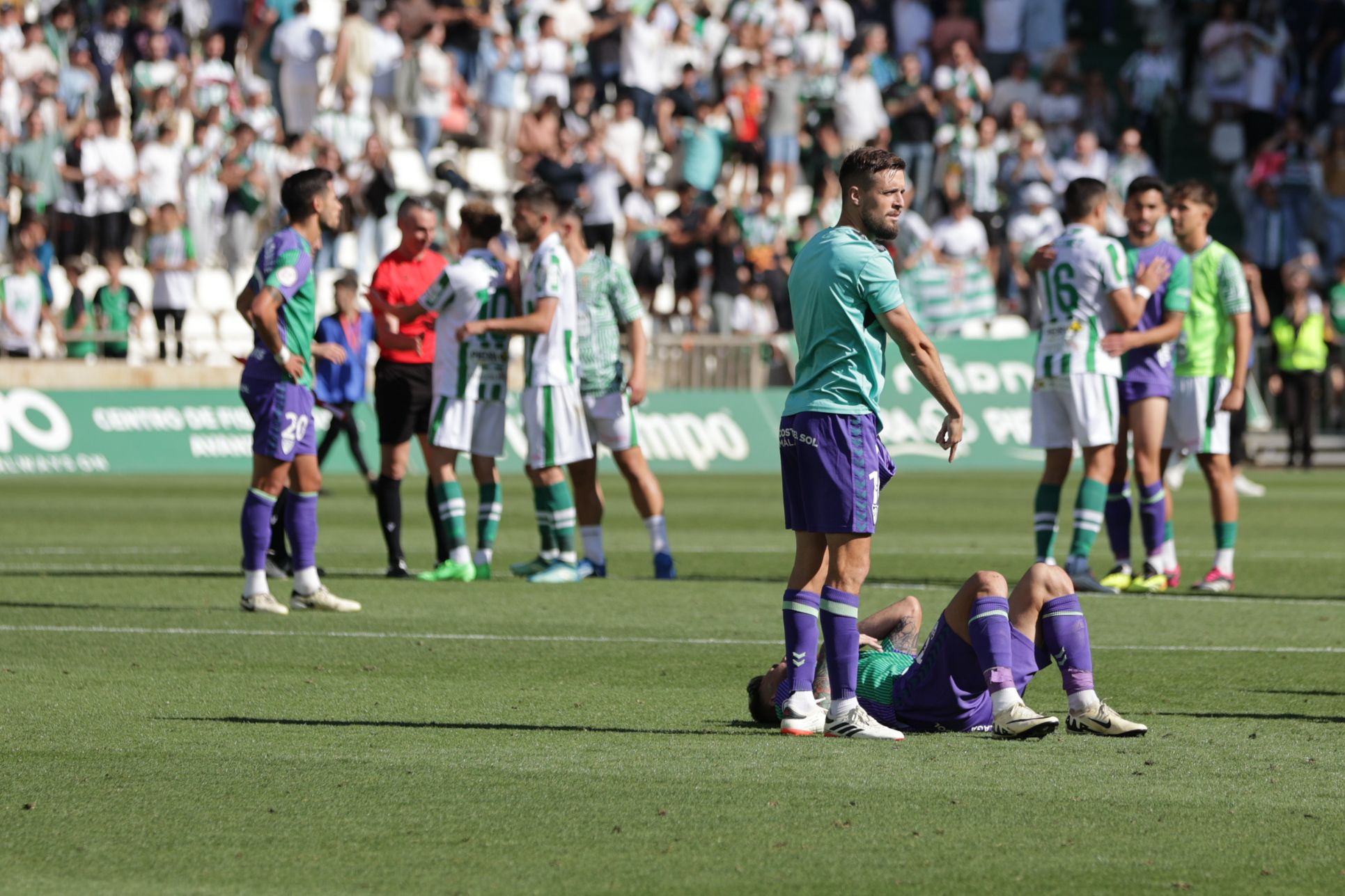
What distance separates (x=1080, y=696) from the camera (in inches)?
269

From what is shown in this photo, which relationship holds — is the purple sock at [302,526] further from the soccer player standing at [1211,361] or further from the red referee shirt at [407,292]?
the soccer player standing at [1211,361]

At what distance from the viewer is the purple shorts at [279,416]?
10.5 m

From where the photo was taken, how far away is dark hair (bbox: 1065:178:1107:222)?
11.9 metres

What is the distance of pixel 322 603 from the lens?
36.2 feet

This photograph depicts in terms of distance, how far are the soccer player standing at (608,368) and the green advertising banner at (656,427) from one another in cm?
1154

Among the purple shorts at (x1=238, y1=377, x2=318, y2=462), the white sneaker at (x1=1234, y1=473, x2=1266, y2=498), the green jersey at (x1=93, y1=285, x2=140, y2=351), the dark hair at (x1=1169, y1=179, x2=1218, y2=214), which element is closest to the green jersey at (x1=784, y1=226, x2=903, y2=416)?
the purple shorts at (x1=238, y1=377, x2=318, y2=462)

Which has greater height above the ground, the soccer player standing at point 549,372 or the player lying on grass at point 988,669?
the soccer player standing at point 549,372

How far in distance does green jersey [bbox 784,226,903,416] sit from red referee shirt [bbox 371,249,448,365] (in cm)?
621

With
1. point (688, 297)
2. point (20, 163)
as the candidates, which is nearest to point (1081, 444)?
point (688, 297)

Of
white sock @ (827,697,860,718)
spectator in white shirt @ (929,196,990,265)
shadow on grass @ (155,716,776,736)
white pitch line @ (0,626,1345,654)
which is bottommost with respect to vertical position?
white pitch line @ (0,626,1345,654)

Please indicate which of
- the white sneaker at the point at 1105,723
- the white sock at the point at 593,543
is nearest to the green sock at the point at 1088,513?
the white sock at the point at 593,543

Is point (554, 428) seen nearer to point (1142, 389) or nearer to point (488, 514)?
point (488, 514)

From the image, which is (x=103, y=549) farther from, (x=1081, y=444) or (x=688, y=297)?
(x=688, y=297)

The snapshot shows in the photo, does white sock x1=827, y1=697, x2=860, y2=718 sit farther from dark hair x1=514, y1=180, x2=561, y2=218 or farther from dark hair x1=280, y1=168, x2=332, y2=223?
dark hair x1=514, y1=180, x2=561, y2=218
